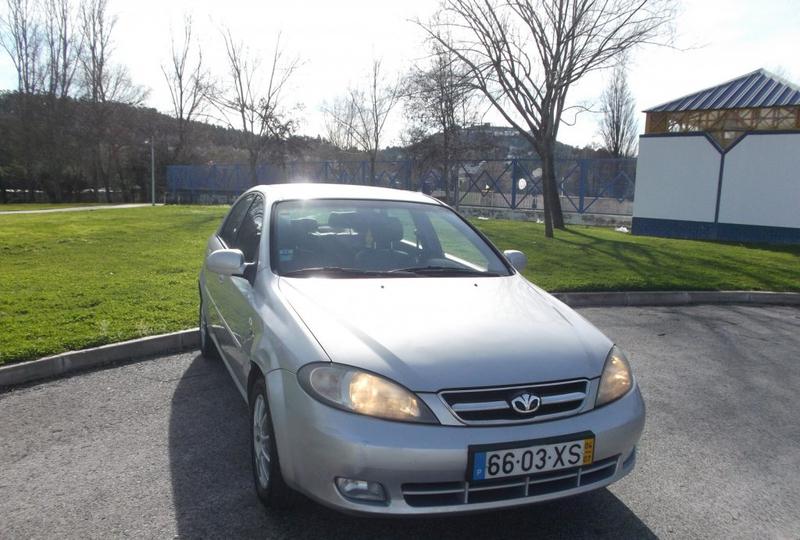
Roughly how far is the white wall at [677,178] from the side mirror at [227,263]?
17.5 m

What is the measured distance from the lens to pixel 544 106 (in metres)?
16.4

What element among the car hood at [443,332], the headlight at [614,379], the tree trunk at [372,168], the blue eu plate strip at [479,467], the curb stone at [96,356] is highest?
the tree trunk at [372,168]

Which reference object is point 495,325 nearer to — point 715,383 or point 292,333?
point 292,333

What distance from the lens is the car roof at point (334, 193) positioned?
4.05m

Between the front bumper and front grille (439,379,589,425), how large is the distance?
34 millimetres

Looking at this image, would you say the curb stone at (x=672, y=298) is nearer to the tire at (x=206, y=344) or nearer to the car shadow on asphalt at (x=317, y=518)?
the tire at (x=206, y=344)

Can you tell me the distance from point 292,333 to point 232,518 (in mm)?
915

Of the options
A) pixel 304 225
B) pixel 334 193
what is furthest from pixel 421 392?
pixel 334 193

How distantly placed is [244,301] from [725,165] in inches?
695

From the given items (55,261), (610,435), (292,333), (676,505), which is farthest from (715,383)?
(55,261)

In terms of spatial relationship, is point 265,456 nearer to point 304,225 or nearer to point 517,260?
point 304,225

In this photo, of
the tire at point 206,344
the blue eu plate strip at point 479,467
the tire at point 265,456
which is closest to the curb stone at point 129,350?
the tire at point 206,344

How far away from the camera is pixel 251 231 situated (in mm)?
4113

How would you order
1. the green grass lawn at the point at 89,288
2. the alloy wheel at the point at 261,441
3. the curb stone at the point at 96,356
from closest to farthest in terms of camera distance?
the alloy wheel at the point at 261,441 < the curb stone at the point at 96,356 < the green grass lawn at the point at 89,288
